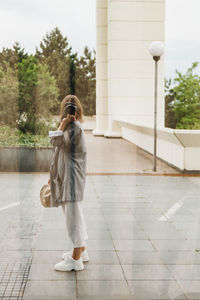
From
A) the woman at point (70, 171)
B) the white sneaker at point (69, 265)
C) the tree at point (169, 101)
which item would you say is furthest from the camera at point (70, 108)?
the tree at point (169, 101)

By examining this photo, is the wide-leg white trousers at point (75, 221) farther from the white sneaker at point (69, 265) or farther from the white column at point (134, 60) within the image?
the white column at point (134, 60)

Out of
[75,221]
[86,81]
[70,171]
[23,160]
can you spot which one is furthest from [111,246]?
[86,81]

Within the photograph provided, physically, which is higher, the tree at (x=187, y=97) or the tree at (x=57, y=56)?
the tree at (x=57, y=56)

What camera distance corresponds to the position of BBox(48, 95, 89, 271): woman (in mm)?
4344

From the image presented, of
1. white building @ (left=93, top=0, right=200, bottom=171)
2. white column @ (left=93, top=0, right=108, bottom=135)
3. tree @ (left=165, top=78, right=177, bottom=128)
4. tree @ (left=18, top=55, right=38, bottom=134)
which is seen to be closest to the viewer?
tree @ (left=18, top=55, right=38, bottom=134)

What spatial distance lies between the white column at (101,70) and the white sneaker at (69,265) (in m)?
21.7

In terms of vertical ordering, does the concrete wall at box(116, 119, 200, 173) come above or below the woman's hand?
below

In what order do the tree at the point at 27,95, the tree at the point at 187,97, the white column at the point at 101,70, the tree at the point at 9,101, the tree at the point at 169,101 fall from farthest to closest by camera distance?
1. the tree at the point at 169,101
2. the tree at the point at 187,97
3. the white column at the point at 101,70
4. the tree at the point at 9,101
5. the tree at the point at 27,95

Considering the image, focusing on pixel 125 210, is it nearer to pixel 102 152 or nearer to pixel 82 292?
pixel 82 292

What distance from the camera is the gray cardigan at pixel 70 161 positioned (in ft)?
14.2

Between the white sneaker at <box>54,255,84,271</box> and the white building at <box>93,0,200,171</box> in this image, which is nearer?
the white sneaker at <box>54,255,84,271</box>

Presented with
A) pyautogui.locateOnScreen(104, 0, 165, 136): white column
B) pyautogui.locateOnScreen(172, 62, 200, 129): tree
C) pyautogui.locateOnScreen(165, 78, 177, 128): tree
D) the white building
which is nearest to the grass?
the white building

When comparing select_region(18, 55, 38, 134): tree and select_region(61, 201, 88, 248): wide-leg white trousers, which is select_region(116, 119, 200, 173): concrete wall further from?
select_region(61, 201, 88, 248): wide-leg white trousers

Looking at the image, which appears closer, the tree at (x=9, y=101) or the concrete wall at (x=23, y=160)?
the concrete wall at (x=23, y=160)
